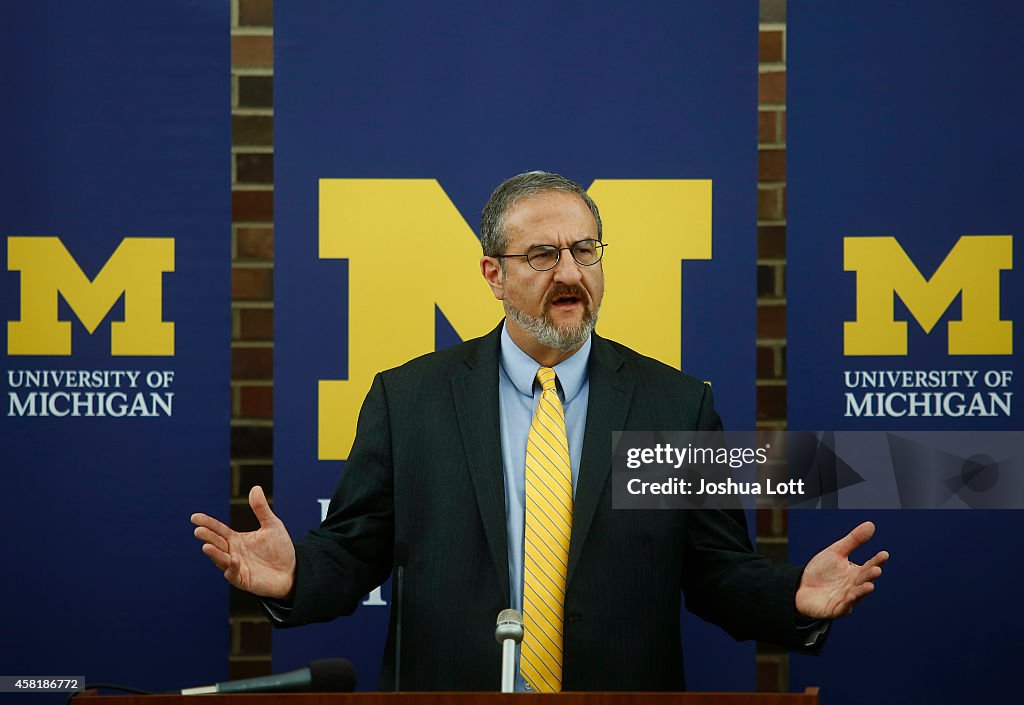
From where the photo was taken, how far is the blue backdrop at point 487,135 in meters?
2.89

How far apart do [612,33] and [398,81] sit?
615 millimetres

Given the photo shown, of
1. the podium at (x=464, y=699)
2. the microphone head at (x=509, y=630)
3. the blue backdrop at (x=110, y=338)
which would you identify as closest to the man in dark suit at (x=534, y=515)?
the podium at (x=464, y=699)

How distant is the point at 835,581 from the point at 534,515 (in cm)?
62

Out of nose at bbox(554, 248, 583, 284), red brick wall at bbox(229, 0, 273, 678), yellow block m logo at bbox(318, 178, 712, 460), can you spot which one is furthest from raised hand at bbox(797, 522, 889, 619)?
red brick wall at bbox(229, 0, 273, 678)

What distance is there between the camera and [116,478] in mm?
2918

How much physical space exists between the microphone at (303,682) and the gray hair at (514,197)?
1.14m

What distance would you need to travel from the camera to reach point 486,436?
2297 millimetres

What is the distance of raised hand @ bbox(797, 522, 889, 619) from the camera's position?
1.86m

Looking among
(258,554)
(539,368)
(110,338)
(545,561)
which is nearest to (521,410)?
(539,368)

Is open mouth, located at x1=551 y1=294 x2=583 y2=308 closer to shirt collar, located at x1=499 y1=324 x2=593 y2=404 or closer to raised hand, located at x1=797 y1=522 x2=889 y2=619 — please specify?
shirt collar, located at x1=499 y1=324 x2=593 y2=404

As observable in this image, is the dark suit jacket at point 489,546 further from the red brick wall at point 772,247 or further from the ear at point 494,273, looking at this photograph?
the red brick wall at point 772,247

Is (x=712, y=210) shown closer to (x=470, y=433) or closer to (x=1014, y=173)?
A: (x=1014, y=173)

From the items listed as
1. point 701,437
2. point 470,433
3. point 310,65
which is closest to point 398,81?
point 310,65

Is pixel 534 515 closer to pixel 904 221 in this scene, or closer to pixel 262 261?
pixel 262 261
